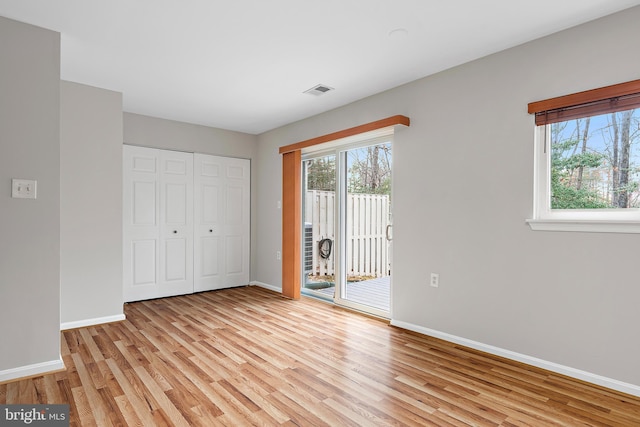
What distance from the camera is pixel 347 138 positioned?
4055mm

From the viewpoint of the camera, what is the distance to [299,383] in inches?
92.6

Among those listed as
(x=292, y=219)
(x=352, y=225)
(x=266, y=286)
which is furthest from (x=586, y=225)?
(x=266, y=286)

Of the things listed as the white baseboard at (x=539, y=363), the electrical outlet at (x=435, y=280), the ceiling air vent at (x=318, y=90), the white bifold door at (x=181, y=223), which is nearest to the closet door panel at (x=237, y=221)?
the white bifold door at (x=181, y=223)

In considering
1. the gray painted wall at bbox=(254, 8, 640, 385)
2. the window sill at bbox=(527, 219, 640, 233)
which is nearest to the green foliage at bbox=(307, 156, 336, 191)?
the gray painted wall at bbox=(254, 8, 640, 385)

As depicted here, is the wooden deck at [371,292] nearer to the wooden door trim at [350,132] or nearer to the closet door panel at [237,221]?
the closet door panel at [237,221]

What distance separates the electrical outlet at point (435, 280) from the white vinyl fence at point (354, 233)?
84 cm

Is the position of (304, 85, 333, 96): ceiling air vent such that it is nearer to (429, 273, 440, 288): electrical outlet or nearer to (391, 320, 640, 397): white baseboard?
(429, 273, 440, 288): electrical outlet

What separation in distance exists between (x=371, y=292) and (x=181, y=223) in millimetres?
2786

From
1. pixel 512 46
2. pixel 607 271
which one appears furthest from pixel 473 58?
pixel 607 271

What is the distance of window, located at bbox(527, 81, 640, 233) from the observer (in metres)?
2.26

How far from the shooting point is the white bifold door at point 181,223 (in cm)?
451

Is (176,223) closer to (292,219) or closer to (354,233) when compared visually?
(292,219)

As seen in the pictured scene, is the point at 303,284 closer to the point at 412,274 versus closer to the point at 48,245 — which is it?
the point at 412,274

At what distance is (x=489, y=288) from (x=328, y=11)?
241 centimetres
